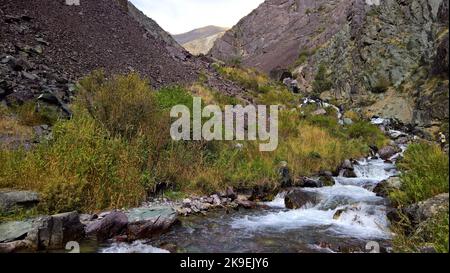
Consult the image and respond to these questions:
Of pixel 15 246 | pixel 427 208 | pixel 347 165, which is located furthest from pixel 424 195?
pixel 347 165

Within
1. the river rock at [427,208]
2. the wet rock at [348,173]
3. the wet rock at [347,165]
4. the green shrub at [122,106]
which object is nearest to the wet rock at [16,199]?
the green shrub at [122,106]

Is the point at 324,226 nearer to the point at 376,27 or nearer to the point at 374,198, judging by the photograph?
the point at 374,198

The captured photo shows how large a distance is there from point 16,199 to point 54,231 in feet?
2.96

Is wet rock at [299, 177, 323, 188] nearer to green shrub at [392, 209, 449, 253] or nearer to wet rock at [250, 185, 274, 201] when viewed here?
wet rock at [250, 185, 274, 201]

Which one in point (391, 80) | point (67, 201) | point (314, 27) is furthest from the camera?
point (314, 27)

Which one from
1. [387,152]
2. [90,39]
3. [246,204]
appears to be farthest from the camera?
[387,152]

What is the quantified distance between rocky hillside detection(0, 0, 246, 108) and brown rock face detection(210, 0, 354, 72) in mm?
32537

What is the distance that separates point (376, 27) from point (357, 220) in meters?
24.4

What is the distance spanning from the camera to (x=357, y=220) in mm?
7211

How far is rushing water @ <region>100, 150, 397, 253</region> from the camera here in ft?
18.7

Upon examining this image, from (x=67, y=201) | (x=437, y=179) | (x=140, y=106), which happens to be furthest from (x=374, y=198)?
(x=67, y=201)

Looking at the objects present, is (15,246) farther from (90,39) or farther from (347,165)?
(90,39)

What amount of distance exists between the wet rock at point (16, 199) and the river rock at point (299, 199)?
475cm

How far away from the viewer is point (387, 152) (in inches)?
574
